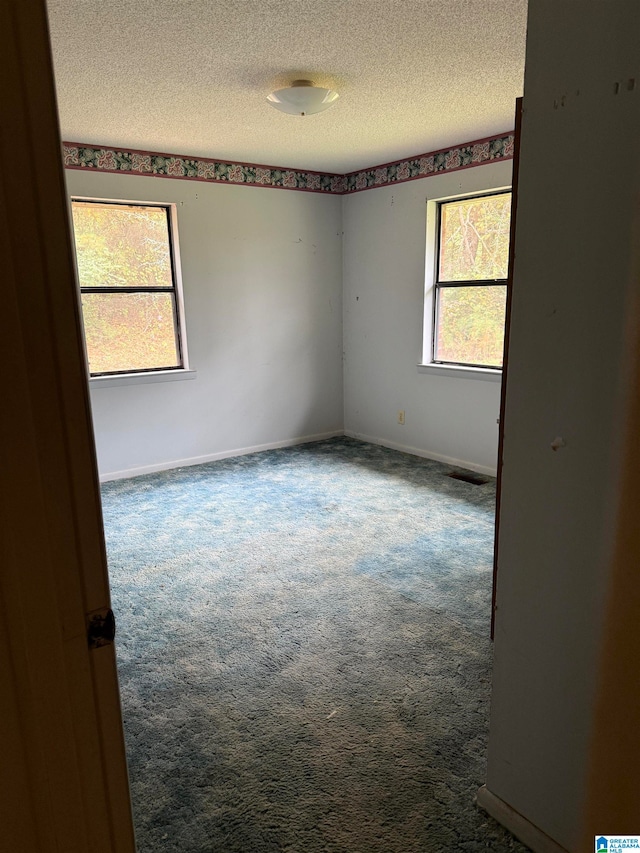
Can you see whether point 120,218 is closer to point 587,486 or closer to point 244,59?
point 244,59

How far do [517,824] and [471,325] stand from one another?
3435mm

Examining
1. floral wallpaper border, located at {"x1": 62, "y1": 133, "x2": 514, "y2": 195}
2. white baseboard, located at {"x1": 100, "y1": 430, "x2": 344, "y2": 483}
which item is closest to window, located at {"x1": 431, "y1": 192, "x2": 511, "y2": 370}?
floral wallpaper border, located at {"x1": 62, "y1": 133, "x2": 514, "y2": 195}

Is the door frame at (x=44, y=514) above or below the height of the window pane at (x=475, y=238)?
below

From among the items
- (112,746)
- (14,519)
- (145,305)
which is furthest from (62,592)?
(145,305)

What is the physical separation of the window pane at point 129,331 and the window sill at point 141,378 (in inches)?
3.4

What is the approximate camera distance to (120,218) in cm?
412

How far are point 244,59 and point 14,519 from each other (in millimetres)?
2522

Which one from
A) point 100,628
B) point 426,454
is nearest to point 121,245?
point 426,454

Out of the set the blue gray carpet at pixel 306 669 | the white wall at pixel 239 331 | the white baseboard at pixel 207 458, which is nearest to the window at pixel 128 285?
the white wall at pixel 239 331

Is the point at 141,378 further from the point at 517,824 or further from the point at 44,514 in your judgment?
the point at 44,514

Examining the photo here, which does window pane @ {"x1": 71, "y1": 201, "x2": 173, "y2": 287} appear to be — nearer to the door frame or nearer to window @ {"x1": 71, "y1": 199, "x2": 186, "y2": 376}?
window @ {"x1": 71, "y1": 199, "x2": 186, "y2": 376}

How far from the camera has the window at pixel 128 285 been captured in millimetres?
4020

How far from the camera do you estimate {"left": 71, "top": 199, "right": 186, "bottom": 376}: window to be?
4.02m

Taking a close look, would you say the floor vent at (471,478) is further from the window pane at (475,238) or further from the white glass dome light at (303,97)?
the white glass dome light at (303,97)
